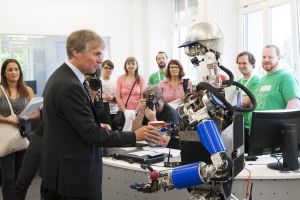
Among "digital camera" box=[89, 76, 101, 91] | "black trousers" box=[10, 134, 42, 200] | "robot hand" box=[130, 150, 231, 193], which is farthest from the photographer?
"black trousers" box=[10, 134, 42, 200]

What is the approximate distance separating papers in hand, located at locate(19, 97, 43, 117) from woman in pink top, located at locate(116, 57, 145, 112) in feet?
4.90

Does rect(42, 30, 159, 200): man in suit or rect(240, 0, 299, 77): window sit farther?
rect(240, 0, 299, 77): window

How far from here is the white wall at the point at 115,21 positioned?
6.36 m

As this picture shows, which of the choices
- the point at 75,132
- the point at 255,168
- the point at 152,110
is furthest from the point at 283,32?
the point at 75,132

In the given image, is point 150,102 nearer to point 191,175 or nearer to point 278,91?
point 278,91

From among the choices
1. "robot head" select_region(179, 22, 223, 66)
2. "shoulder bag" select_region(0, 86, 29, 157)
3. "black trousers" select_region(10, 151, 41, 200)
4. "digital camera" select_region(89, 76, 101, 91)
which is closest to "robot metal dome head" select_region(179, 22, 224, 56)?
"robot head" select_region(179, 22, 223, 66)

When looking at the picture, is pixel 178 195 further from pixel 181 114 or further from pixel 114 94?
pixel 114 94

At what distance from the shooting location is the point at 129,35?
7113 millimetres

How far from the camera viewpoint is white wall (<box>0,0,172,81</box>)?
636 centimetres

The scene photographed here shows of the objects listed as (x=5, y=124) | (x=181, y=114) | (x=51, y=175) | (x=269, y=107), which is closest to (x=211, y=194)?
(x=181, y=114)

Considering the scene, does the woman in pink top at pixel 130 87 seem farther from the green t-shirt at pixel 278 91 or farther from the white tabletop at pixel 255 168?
the white tabletop at pixel 255 168

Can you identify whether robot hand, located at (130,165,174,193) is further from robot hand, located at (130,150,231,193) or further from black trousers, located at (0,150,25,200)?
black trousers, located at (0,150,25,200)

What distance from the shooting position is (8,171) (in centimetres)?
325

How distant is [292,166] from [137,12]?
5.20 meters
